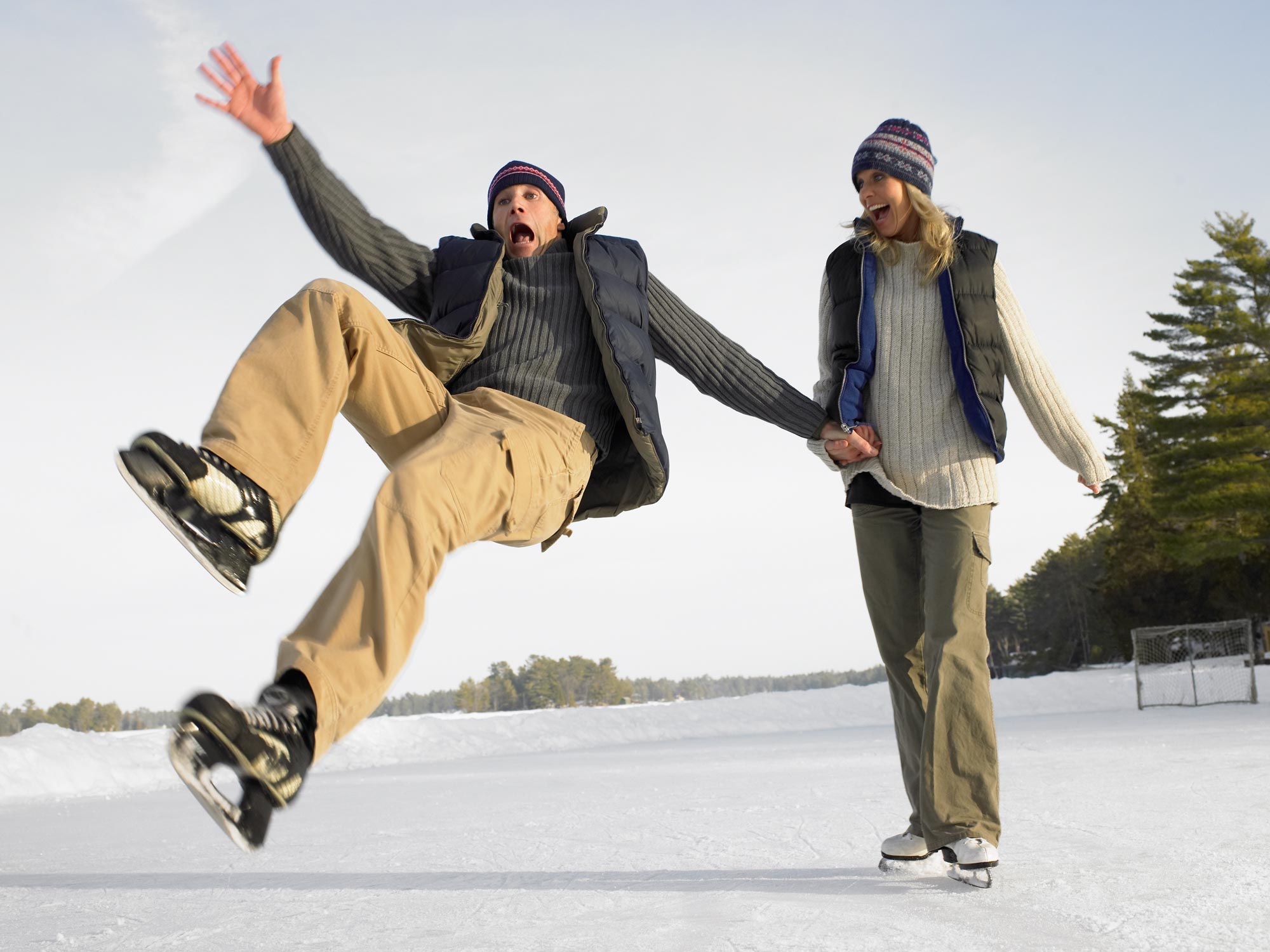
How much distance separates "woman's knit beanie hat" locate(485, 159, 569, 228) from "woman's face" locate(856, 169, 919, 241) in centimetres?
94

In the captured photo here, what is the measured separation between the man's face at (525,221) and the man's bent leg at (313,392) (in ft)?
2.21

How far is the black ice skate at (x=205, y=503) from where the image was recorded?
67.6 inches

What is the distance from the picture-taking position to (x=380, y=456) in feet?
8.07

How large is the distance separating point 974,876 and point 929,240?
1793 mm

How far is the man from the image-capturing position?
1.73 meters

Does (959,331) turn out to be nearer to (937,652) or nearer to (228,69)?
(937,652)

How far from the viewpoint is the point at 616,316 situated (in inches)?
103

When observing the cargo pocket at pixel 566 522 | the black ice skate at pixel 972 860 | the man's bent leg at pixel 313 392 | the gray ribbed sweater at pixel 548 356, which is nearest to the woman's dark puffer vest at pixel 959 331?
the gray ribbed sweater at pixel 548 356

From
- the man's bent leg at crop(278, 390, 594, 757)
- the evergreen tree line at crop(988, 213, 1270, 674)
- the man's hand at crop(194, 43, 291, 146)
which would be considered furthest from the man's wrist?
the evergreen tree line at crop(988, 213, 1270, 674)

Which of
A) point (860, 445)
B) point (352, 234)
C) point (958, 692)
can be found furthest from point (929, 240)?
point (352, 234)

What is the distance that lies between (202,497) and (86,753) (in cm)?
883

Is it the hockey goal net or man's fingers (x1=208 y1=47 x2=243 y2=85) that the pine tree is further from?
man's fingers (x1=208 y1=47 x2=243 y2=85)

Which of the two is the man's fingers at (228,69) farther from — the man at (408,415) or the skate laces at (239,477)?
the skate laces at (239,477)

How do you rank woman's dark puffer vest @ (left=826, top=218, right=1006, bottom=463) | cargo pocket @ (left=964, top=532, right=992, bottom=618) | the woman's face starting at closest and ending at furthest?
cargo pocket @ (left=964, top=532, right=992, bottom=618)
woman's dark puffer vest @ (left=826, top=218, right=1006, bottom=463)
the woman's face
